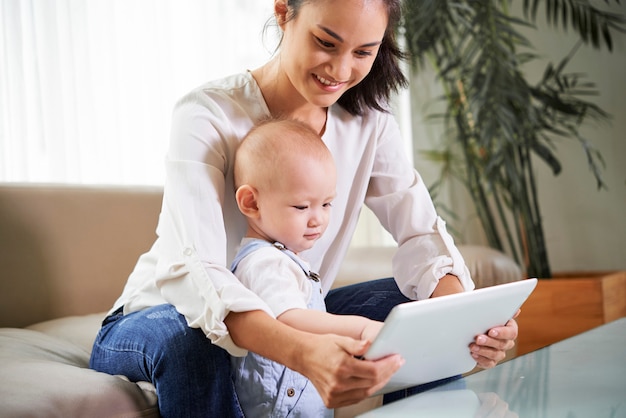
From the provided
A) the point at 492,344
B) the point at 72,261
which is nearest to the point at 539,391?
the point at 492,344

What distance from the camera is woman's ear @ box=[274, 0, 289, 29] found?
1.21 m

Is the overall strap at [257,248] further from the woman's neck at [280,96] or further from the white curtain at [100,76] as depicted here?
the white curtain at [100,76]

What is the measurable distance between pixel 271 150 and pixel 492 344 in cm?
42

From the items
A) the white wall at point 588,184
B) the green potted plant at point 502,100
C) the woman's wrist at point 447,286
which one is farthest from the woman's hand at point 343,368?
the white wall at point 588,184

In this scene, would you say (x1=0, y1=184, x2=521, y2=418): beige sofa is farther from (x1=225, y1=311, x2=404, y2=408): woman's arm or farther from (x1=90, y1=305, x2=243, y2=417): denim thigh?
(x1=225, y1=311, x2=404, y2=408): woman's arm

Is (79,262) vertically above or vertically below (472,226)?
above

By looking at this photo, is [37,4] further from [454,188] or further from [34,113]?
[454,188]

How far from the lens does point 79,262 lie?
1.90 meters

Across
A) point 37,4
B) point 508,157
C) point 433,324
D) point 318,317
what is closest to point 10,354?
point 318,317

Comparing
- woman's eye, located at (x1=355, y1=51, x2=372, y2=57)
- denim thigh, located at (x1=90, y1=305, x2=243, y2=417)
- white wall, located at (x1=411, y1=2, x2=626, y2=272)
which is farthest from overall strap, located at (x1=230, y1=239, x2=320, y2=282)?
white wall, located at (x1=411, y1=2, x2=626, y2=272)

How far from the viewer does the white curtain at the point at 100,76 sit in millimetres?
2303

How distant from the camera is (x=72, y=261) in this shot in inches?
74.2

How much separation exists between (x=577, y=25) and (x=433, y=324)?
9.80ft

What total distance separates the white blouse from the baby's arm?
0.05 m
